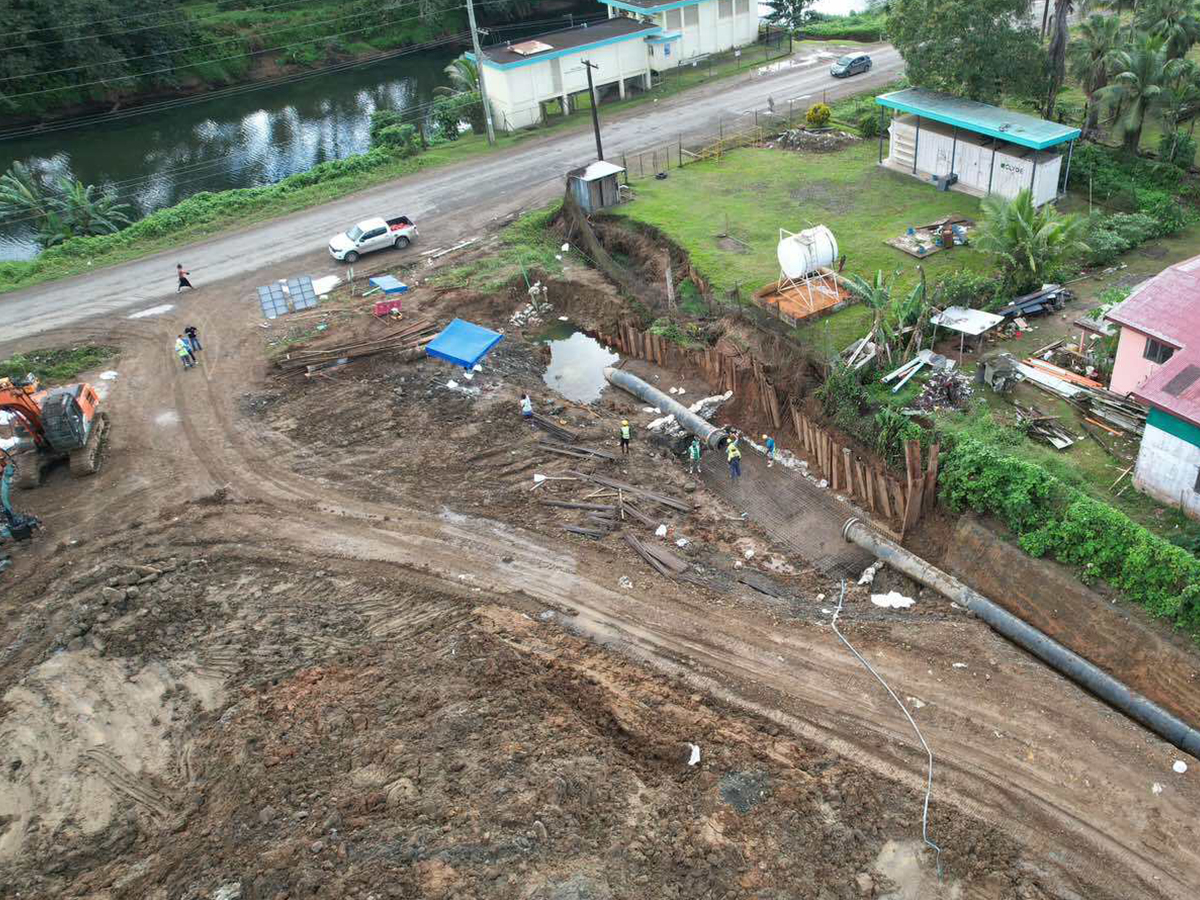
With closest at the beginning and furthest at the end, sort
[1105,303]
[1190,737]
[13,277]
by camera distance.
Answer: [1190,737] < [1105,303] < [13,277]

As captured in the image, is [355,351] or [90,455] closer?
[90,455]

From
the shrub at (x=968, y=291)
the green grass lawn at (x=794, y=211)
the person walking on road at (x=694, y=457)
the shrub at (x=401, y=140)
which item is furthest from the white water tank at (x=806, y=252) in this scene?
the shrub at (x=401, y=140)

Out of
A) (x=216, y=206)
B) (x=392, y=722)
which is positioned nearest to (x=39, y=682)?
(x=392, y=722)

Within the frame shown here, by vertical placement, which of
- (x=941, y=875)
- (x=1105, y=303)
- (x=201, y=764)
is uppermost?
(x=1105, y=303)

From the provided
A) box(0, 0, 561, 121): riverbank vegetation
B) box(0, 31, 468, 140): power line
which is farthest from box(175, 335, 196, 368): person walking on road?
box(0, 0, 561, 121): riverbank vegetation

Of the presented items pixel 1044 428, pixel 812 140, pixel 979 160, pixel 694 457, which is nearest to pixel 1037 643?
pixel 1044 428

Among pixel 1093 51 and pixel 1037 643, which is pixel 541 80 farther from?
pixel 1037 643

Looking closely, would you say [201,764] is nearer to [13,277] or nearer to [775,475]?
[775,475]
